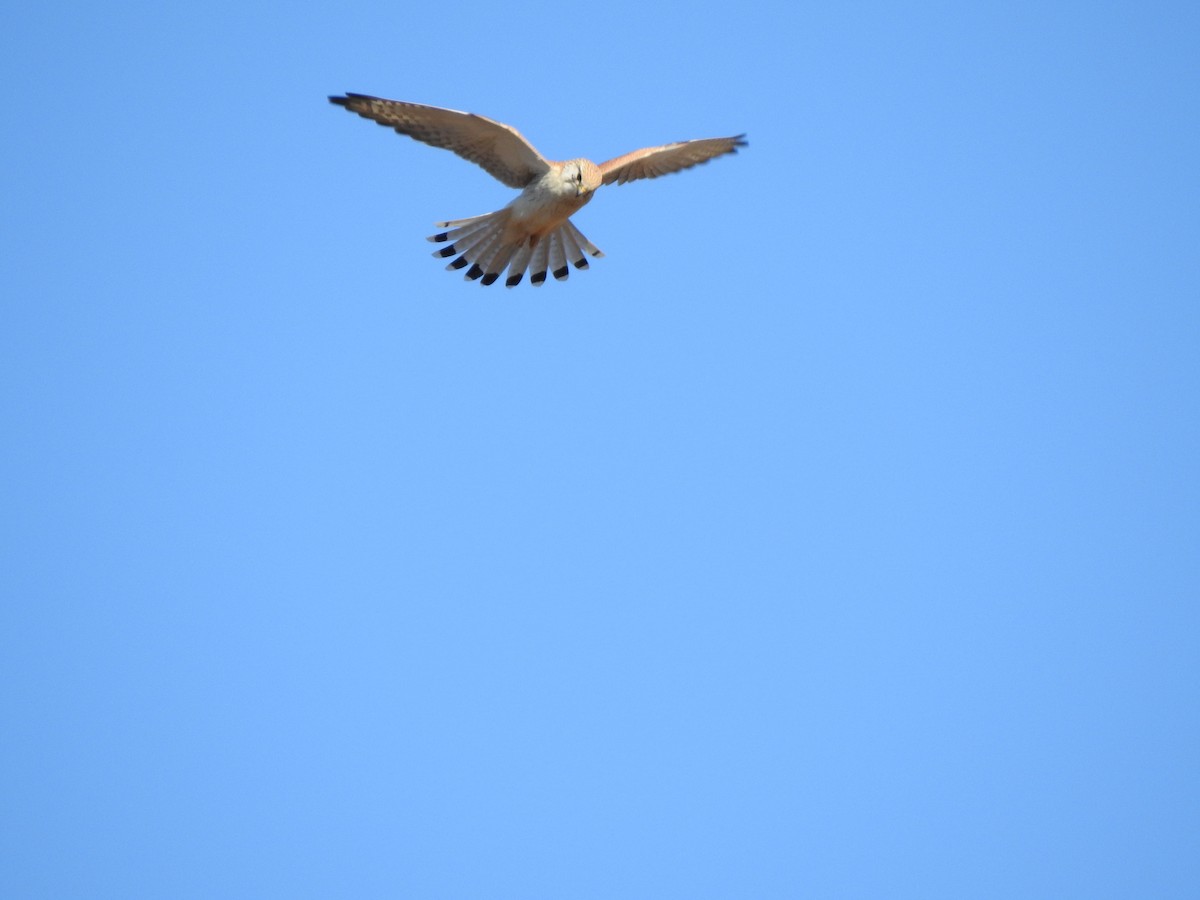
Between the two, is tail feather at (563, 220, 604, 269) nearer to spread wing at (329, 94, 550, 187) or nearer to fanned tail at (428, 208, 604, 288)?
fanned tail at (428, 208, 604, 288)

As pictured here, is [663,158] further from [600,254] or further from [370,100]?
[370,100]

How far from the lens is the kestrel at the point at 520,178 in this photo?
11586 millimetres

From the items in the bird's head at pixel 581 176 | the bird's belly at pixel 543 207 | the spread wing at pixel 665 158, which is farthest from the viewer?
the spread wing at pixel 665 158

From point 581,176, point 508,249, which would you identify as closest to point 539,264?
point 508,249

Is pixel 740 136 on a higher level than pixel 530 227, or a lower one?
higher

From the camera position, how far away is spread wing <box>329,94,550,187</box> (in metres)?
11.4

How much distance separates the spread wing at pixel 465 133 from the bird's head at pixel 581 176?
24cm

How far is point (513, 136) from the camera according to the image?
1166 cm

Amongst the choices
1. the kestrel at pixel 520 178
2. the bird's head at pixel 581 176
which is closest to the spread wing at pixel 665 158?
the kestrel at pixel 520 178

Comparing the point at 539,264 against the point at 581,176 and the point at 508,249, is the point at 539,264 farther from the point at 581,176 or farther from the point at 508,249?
the point at 581,176

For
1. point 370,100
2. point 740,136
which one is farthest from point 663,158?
point 370,100

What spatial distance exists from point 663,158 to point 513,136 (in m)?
2.09

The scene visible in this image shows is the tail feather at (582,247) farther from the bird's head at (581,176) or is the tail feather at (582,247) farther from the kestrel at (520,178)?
the bird's head at (581,176)

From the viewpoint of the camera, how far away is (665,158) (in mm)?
13297
